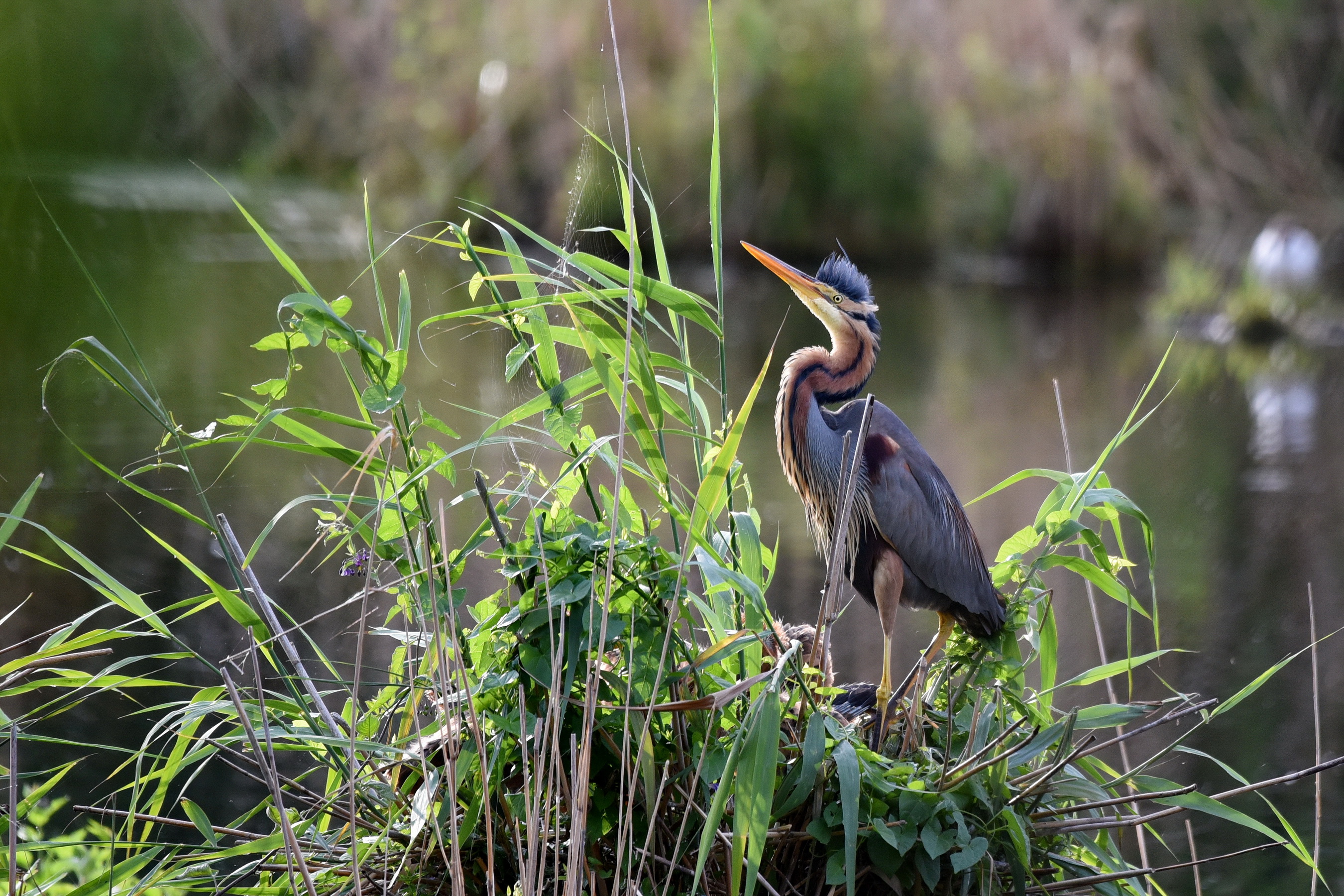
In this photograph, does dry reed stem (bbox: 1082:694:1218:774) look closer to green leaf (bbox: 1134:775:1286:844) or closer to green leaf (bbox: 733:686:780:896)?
green leaf (bbox: 1134:775:1286:844)

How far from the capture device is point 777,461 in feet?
20.2

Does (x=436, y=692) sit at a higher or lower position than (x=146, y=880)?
higher

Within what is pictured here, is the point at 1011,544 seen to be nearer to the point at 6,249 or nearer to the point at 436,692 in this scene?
the point at 436,692

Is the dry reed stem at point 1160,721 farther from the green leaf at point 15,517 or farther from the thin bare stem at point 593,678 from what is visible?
the green leaf at point 15,517

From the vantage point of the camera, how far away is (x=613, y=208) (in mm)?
11133

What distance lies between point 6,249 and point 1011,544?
1.90m

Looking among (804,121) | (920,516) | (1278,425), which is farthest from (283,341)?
(804,121)

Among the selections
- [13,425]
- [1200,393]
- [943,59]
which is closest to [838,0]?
[943,59]

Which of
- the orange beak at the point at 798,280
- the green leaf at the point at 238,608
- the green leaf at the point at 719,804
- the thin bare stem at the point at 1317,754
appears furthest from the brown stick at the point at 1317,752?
the green leaf at the point at 238,608

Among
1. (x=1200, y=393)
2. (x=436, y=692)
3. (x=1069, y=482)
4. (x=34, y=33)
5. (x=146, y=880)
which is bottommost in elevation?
(x=1200, y=393)

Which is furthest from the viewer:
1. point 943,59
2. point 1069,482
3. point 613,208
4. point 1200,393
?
point 943,59

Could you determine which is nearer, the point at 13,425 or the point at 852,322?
the point at 852,322

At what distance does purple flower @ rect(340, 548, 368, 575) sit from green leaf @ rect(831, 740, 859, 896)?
658 mm

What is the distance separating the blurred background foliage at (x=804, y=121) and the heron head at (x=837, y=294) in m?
6.12
